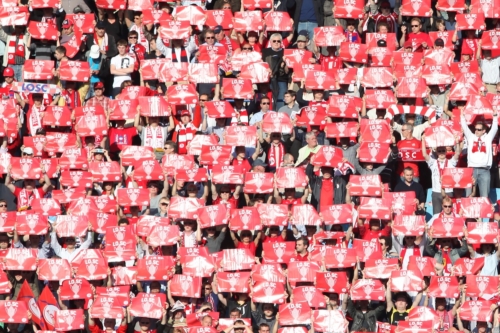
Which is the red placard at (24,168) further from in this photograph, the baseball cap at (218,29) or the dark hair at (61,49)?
the baseball cap at (218,29)

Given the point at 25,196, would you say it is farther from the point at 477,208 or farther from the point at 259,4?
the point at 477,208

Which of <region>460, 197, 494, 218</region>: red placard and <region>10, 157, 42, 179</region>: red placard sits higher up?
<region>10, 157, 42, 179</region>: red placard

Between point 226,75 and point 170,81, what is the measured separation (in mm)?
898

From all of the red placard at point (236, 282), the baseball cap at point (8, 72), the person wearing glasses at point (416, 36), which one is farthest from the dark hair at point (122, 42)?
the red placard at point (236, 282)

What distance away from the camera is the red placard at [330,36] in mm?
25375

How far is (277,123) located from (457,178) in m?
2.48

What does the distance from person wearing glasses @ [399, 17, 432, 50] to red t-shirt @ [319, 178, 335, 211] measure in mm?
3136

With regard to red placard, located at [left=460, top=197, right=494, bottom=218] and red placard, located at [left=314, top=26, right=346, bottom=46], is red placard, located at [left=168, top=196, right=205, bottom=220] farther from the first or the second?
red placard, located at [left=314, top=26, right=346, bottom=46]

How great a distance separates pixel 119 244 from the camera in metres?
22.4

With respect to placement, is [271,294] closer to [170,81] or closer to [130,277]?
[130,277]

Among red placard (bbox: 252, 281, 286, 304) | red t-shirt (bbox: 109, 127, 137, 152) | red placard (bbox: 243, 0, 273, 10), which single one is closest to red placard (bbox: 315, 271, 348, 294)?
red placard (bbox: 252, 281, 286, 304)

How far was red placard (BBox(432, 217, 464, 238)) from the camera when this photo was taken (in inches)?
886

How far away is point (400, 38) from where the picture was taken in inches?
1032

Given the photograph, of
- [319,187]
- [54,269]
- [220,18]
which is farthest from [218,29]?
[54,269]
